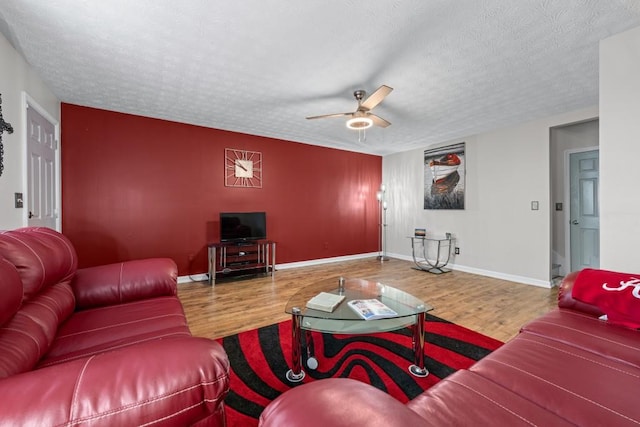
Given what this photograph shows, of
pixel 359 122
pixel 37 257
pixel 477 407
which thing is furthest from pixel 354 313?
pixel 359 122

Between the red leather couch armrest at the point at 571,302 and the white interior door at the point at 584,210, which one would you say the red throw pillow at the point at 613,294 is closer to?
the red leather couch armrest at the point at 571,302

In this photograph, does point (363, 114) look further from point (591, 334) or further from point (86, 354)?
point (86, 354)

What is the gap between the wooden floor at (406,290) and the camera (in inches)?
99.7

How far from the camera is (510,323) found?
253 cm

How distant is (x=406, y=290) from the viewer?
11.7 feet

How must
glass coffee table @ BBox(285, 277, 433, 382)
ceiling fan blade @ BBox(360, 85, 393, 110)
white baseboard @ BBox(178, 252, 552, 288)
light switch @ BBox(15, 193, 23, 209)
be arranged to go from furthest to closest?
white baseboard @ BBox(178, 252, 552, 288) → ceiling fan blade @ BBox(360, 85, 393, 110) → light switch @ BBox(15, 193, 23, 209) → glass coffee table @ BBox(285, 277, 433, 382)

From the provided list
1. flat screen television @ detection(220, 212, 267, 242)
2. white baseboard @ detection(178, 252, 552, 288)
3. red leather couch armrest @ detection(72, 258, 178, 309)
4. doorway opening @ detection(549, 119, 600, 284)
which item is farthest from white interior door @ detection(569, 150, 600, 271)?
red leather couch armrest @ detection(72, 258, 178, 309)

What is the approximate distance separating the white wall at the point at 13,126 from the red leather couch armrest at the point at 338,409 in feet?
8.66

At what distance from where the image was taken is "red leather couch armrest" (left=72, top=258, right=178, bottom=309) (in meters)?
1.73

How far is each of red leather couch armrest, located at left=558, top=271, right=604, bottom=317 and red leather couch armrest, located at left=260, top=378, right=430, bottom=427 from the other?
5.30ft

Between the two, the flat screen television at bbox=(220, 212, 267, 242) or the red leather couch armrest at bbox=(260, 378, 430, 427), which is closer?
the red leather couch armrest at bbox=(260, 378, 430, 427)

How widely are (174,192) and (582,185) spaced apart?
18.9 ft

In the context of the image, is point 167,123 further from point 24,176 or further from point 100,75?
point 24,176

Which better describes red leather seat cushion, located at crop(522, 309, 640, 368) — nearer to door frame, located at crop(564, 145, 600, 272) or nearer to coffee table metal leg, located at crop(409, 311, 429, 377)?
coffee table metal leg, located at crop(409, 311, 429, 377)
